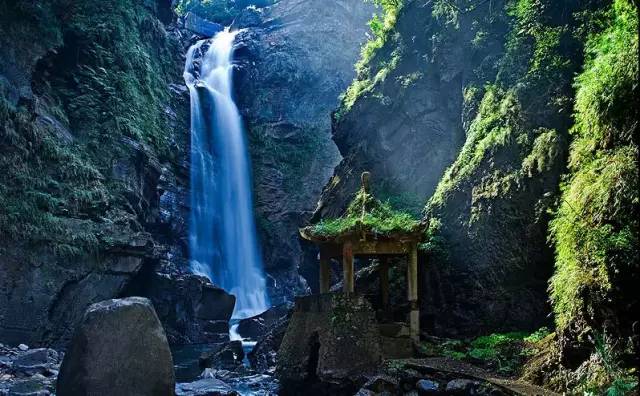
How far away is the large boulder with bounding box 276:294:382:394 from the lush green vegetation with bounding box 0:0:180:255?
13675mm

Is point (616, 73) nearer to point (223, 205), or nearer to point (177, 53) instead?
point (223, 205)

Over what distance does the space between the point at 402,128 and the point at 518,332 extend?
10.3 meters

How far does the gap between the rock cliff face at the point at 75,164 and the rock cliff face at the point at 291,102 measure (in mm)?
8427

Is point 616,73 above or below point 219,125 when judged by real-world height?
below

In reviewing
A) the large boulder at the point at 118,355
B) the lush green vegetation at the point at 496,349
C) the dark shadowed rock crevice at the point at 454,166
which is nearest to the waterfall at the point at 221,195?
the dark shadowed rock crevice at the point at 454,166

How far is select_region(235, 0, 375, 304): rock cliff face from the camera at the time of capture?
41.8m

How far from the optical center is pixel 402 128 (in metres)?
22.0

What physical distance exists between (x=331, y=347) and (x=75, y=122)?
22020 millimetres

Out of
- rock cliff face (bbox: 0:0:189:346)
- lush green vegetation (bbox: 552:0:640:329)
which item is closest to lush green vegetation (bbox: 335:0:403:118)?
rock cliff face (bbox: 0:0:189:346)

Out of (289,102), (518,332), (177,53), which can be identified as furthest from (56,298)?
(289,102)

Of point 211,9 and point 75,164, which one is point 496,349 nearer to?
point 75,164

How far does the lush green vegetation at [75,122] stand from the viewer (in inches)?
916

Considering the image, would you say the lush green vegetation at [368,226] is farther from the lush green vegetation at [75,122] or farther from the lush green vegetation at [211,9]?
the lush green vegetation at [211,9]

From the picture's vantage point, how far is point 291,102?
156 feet
